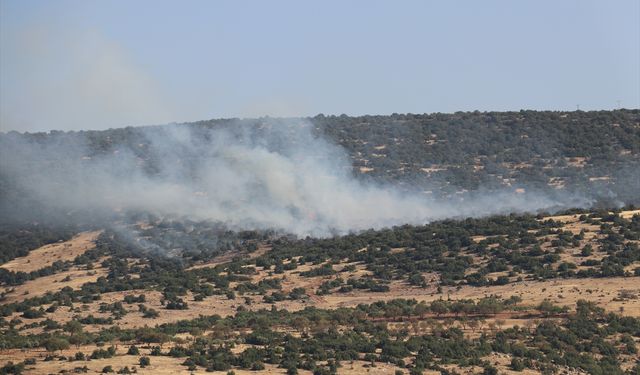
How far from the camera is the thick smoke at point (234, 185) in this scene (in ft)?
357

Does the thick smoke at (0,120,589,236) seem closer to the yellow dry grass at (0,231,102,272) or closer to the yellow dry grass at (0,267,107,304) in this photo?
the yellow dry grass at (0,231,102,272)

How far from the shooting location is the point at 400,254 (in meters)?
86.8

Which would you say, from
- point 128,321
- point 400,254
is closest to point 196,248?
point 400,254

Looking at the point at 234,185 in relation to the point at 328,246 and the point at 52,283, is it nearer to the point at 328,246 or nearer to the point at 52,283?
the point at 328,246

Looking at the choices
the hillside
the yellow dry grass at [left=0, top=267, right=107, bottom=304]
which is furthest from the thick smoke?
the yellow dry grass at [left=0, top=267, right=107, bottom=304]

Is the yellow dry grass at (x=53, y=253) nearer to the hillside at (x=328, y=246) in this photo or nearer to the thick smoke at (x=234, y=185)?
the hillside at (x=328, y=246)

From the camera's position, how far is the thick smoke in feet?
357

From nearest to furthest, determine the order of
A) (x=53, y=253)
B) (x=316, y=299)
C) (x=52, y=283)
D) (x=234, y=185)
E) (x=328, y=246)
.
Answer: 1. (x=316, y=299)
2. (x=52, y=283)
3. (x=328, y=246)
4. (x=53, y=253)
5. (x=234, y=185)

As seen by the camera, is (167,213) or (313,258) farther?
(167,213)

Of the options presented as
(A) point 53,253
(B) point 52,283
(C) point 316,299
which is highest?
(A) point 53,253

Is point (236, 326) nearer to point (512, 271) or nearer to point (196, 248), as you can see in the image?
point (512, 271)

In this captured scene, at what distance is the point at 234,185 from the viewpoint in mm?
116438

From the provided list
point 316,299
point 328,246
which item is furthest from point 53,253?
point 316,299

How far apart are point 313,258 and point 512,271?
18059 millimetres
